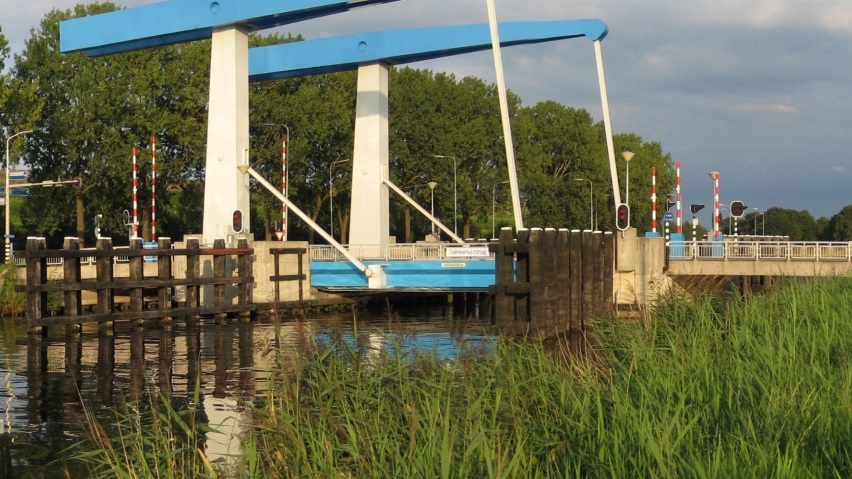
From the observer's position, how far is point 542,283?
18141 millimetres

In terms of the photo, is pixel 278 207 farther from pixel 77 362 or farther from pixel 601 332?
pixel 601 332

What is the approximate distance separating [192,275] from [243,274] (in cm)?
167

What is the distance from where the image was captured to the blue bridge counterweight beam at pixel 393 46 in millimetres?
25594

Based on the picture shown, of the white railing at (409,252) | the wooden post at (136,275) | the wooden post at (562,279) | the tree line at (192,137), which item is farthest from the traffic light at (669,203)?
the wooden post at (136,275)

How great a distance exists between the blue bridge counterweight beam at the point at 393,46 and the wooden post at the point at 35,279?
10.5m

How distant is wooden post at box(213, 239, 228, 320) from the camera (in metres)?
23.7

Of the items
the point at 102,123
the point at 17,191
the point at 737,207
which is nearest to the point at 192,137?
the point at 102,123

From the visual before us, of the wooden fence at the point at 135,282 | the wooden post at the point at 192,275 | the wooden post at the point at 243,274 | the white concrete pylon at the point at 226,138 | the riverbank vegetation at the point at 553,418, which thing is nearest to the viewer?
the riverbank vegetation at the point at 553,418

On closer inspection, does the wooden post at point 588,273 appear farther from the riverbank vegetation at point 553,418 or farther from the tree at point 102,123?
the tree at point 102,123

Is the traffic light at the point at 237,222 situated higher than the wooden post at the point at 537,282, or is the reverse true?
the traffic light at the point at 237,222

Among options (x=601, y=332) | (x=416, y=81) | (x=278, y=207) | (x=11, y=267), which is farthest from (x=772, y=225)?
(x=601, y=332)

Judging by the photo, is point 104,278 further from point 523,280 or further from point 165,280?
point 523,280

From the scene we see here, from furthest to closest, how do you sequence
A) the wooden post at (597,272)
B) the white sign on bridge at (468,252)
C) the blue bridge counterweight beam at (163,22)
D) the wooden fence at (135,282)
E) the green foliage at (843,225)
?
1. the green foliage at (843,225)
2. the white sign on bridge at (468,252)
3. the blue bridge counterweight beam at (163,22)
4. the wooden post at (597,272)
5. the wooden fence at (135,282)

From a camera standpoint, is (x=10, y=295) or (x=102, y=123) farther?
(x=102, y=123)
